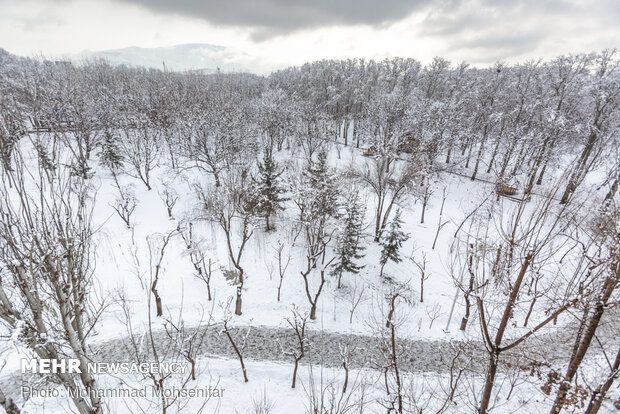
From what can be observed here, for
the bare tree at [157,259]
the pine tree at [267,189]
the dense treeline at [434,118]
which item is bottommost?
the bare tree at [157,259]

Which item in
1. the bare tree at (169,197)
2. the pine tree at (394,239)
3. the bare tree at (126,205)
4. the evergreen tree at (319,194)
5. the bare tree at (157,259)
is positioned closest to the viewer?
the bare tree at (157,259)

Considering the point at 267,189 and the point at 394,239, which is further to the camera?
the point at 267,189

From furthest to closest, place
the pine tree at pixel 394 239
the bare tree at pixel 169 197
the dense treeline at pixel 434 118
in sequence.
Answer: the dense treeline at pixel 434 118, the bare tree at pixel 169 197, the pine tree at pixel 394 239

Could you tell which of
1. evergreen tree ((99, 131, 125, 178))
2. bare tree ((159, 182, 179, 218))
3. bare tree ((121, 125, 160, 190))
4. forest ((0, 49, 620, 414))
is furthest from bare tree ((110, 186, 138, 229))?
evergreen tree ((99, 131, 125, 178))

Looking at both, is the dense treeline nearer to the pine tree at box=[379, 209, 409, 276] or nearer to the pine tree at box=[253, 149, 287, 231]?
the pine tree at box=[379, 209, 409, 276]

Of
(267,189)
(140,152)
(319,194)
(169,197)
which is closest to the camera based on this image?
(319,194)

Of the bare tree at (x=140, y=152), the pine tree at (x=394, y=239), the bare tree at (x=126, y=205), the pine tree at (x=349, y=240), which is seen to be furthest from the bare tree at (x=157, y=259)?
the pine tree at (x=394, y=239)

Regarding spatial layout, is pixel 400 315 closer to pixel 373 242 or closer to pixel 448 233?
pixel 373 242

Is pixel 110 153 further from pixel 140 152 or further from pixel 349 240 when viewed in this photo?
pixel 349 240

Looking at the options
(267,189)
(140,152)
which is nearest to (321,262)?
(267,189)

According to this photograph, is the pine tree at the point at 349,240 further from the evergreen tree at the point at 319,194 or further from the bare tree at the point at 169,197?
the bare tree at the point at 169,197

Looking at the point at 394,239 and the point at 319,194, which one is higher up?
the point at 319,194

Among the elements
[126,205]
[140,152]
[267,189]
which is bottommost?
[126,205]

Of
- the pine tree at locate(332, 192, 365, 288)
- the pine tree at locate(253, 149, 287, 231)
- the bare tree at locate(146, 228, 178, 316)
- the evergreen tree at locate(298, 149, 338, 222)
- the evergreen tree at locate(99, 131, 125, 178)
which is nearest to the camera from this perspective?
the bare tree at locate(146, 228, 178, 316)
